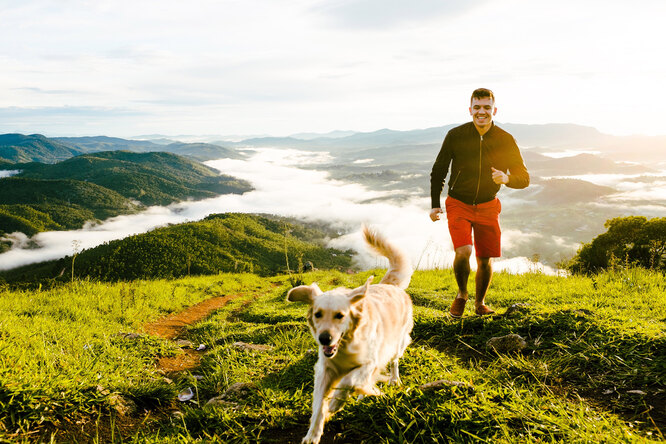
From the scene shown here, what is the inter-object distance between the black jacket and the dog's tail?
1.50 meters

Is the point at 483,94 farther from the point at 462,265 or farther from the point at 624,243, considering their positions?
the point at 624,243

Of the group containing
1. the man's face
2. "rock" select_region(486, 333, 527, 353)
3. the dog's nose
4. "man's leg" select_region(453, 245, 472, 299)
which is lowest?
"rock" select_region(486, 333, 527, 353)

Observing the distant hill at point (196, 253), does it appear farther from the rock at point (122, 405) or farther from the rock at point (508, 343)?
the rock at point (122, 405)

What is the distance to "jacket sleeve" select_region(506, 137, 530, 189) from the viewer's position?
5.84 metres

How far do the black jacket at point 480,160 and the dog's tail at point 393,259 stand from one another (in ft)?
4.93

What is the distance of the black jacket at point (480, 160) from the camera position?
235 inches

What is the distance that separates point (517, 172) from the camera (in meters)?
6.00

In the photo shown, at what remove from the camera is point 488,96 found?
5.71 meters

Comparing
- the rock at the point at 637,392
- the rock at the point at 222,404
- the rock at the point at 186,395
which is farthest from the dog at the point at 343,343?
the rock at the point at 637,392

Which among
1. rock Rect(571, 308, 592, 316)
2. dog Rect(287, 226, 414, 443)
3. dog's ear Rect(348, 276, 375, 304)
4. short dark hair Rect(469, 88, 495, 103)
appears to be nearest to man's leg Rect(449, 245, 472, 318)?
rock Rect(571, 308, 592, 316)

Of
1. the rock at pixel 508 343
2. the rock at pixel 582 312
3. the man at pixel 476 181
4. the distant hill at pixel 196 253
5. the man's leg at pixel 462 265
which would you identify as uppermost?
the man at pixel 476 181

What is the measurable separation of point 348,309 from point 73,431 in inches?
105

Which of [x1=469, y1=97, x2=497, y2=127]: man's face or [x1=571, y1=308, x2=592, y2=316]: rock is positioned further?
[x1=469, y1=97, x2=497, y2=127]: man's face

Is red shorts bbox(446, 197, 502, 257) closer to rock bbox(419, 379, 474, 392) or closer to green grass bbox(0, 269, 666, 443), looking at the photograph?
green grass bbox(0, 269, 666, 443)
